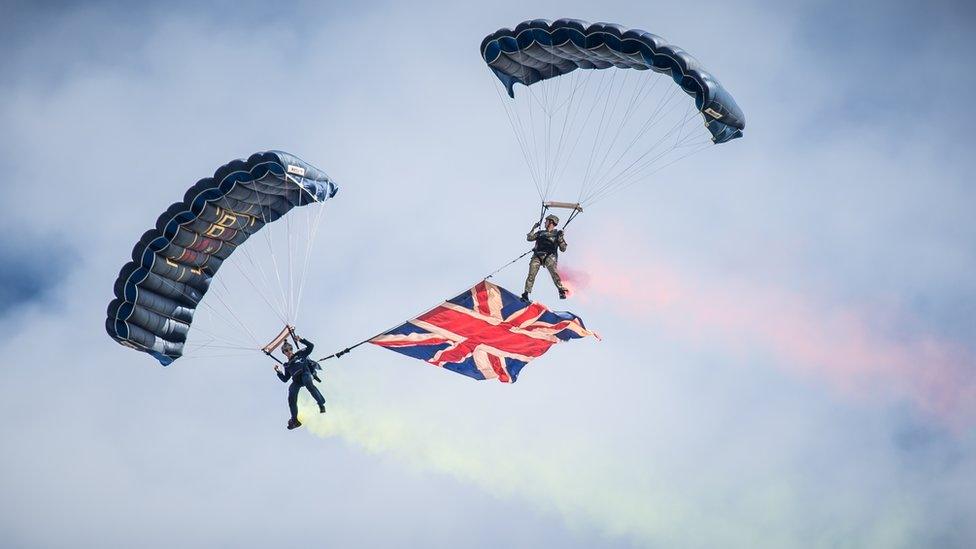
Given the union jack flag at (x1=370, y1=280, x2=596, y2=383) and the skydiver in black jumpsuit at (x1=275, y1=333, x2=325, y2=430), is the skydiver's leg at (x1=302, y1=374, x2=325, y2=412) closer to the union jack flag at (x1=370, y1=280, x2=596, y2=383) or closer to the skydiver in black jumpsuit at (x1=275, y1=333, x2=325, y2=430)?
Result: the skydiver in black jumpsuit at (x1=275, y1=333, x2=325, y2=430)

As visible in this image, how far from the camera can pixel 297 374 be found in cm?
2747

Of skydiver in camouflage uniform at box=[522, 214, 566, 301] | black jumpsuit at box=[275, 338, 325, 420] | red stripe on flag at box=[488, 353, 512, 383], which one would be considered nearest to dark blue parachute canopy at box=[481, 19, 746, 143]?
skydiver in camouflage uniform at box=[522, 214, 566, 301]

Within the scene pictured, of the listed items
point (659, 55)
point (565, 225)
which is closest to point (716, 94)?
point (659, 55)

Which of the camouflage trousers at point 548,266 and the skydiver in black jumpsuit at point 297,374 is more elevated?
the camouflage trousers at point 548,266

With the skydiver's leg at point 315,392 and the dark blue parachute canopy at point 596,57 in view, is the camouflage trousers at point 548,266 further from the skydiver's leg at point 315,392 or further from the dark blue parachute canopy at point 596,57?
the skydiver's leg at point 315,392

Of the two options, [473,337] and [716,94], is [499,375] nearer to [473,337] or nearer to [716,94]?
[473,337]

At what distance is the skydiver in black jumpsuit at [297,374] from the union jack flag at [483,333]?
1366 millimetres

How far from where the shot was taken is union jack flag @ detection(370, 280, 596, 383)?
28.7m

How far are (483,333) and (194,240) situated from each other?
17.4ft

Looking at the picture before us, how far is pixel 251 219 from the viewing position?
1159 inches

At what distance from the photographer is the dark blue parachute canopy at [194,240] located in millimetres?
28141

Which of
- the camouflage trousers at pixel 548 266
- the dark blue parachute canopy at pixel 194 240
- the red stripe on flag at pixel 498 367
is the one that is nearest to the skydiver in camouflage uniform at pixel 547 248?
the camouflage trousers at pixel 548 266

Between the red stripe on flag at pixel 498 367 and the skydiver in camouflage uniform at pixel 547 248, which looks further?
the red stripe on flag at pixel 498 367

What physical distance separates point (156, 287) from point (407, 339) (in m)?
4.48
